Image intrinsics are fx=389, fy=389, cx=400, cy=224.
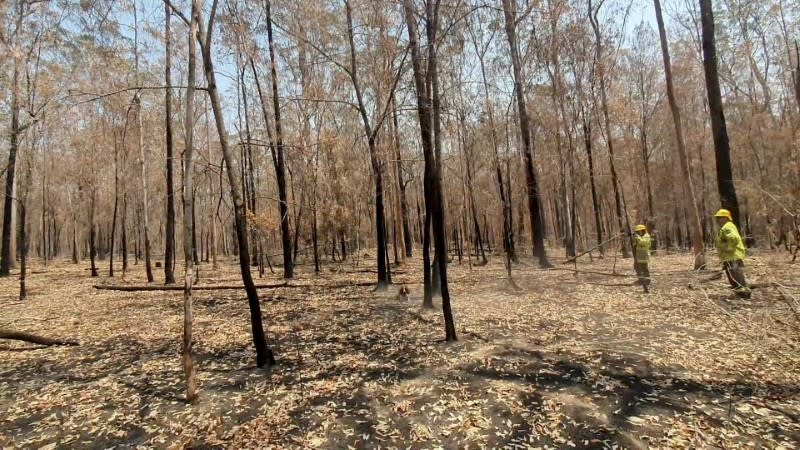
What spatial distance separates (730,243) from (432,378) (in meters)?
7.25

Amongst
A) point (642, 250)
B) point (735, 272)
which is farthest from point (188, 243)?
point (735, 272)

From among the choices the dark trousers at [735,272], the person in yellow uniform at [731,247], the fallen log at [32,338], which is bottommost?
the fallen log at [32,338]

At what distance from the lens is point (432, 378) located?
6.15 metres

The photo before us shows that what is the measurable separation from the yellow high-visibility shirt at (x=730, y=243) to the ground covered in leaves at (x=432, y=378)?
109cm

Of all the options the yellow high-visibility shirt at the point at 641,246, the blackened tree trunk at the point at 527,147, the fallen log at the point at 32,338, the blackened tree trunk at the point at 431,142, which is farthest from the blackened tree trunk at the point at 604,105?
the fallen log at the point at 32,338

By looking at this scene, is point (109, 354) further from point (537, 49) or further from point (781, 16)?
point (781, 16)

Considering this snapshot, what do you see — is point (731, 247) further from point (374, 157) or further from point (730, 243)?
point (374, 157)

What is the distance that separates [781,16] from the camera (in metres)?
19.4

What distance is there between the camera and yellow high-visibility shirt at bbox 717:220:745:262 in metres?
8.29

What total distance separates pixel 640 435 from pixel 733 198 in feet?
30.0

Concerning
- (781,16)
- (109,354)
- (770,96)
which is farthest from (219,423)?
(770,96)

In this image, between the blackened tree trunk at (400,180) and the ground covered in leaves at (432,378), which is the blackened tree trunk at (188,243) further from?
the blackened tree trunk at (400,180)

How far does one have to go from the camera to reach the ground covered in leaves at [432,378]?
14.8ft

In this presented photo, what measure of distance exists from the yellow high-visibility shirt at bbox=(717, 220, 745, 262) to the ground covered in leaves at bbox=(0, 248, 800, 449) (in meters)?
1.09
